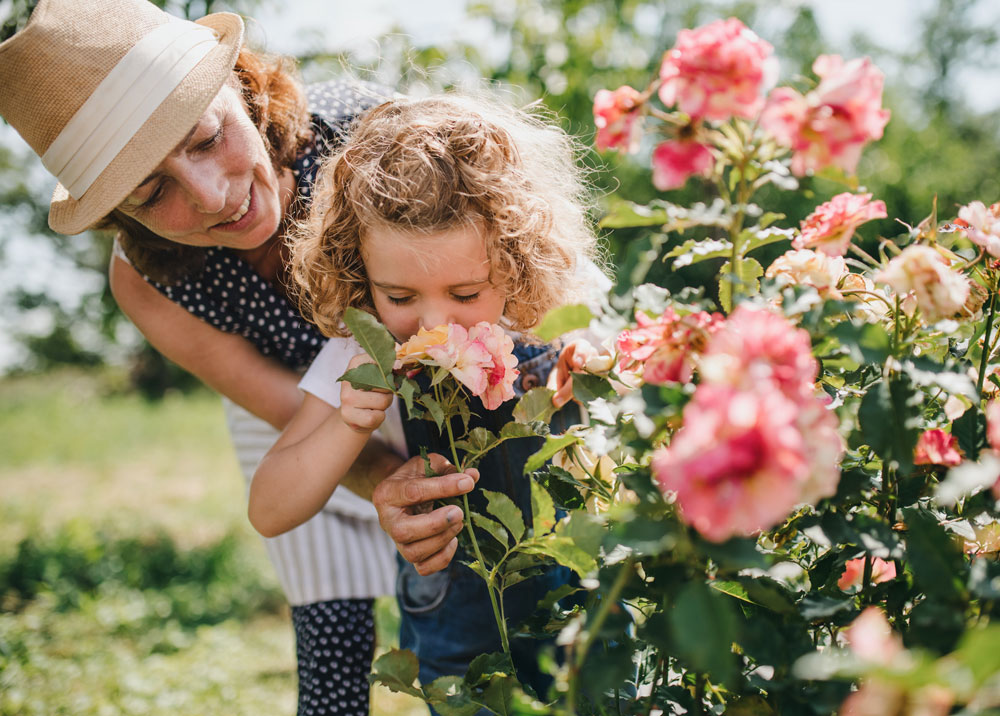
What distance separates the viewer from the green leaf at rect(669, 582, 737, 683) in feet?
1.82

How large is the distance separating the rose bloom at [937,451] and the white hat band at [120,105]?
1.44 meters

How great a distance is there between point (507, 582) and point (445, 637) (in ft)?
2.37

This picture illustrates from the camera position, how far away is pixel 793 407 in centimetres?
54

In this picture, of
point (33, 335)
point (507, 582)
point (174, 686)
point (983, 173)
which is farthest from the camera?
point (33, 335)

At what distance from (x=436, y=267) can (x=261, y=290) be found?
33.1 inches

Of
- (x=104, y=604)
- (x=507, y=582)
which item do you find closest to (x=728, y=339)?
(x=507, y=582)

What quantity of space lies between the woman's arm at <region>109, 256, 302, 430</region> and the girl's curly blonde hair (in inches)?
18.5

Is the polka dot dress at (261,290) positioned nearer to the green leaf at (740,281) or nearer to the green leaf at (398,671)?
the green leaf at (398,671)

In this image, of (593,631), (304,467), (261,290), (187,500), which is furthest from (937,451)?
(187,500)

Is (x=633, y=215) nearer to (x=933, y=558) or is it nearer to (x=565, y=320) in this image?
(x=565, y=320)

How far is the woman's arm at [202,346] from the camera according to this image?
1947 mm

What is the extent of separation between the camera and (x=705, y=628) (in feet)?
1.83

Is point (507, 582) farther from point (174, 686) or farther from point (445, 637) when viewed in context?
point (174, 686)

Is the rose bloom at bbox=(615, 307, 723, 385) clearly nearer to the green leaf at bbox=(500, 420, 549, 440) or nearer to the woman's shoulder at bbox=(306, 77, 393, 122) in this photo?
the green leaf at bbox=(500, 420, 549, 440)
